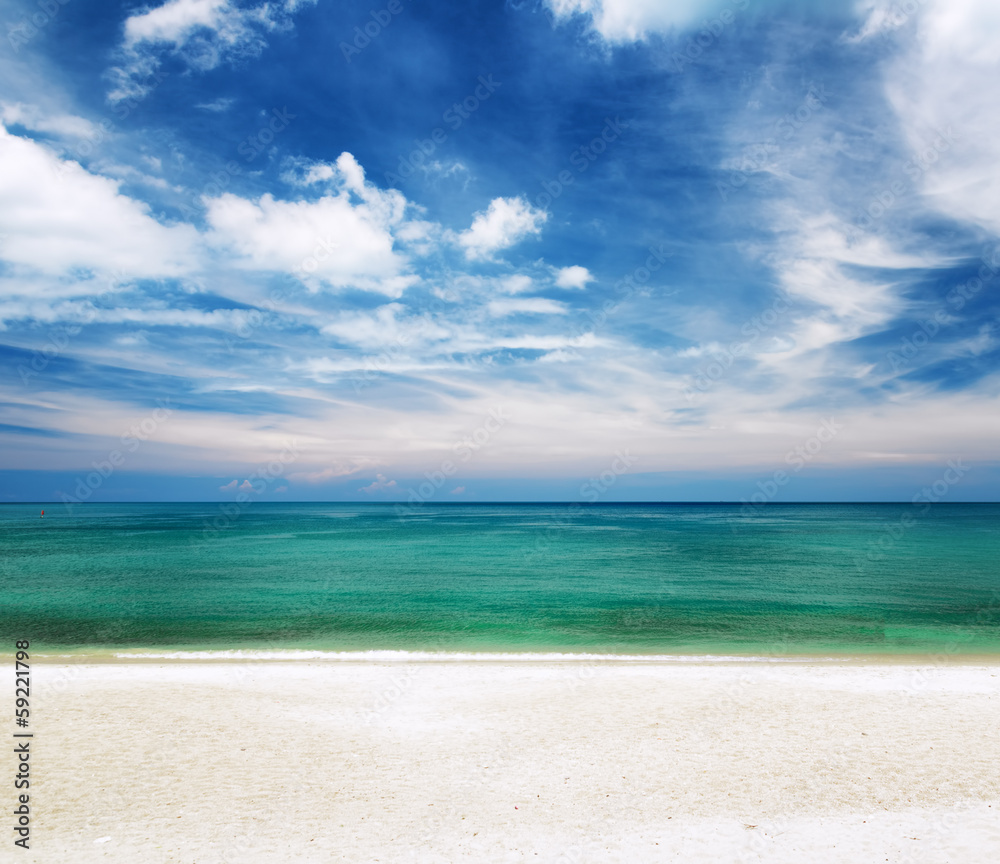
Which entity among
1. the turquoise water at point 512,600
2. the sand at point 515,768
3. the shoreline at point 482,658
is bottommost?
the turquoise water at point 512,600

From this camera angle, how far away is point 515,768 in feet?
35.9

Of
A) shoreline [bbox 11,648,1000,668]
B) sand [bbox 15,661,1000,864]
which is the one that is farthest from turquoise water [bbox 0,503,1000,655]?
sand [bbox 15,661,1000,864]

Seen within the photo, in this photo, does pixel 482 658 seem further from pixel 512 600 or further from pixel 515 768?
pixel 512 600

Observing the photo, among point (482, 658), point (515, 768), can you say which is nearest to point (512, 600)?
point (482, 658)

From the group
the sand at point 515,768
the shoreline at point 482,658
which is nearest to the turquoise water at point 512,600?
the shoreline at point 482,658

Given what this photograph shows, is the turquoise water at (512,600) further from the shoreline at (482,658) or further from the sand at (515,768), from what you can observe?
the sand at (515,768)

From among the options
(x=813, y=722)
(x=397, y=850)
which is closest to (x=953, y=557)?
(x=813, y=722)

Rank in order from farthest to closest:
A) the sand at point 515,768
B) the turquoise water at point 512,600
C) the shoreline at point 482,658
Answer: the turquoise water at point 512,600 < the shoreline at point 482,658 < the sand at point 515,768

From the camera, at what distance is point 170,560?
170 feet

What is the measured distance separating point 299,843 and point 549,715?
269 inches

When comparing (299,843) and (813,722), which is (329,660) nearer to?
(299,843)

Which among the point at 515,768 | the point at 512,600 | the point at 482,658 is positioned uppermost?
the point at 515,768

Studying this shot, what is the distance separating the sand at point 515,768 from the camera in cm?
850

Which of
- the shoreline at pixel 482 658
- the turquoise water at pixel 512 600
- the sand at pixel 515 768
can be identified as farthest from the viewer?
the turquoise water at pixel 512 600
